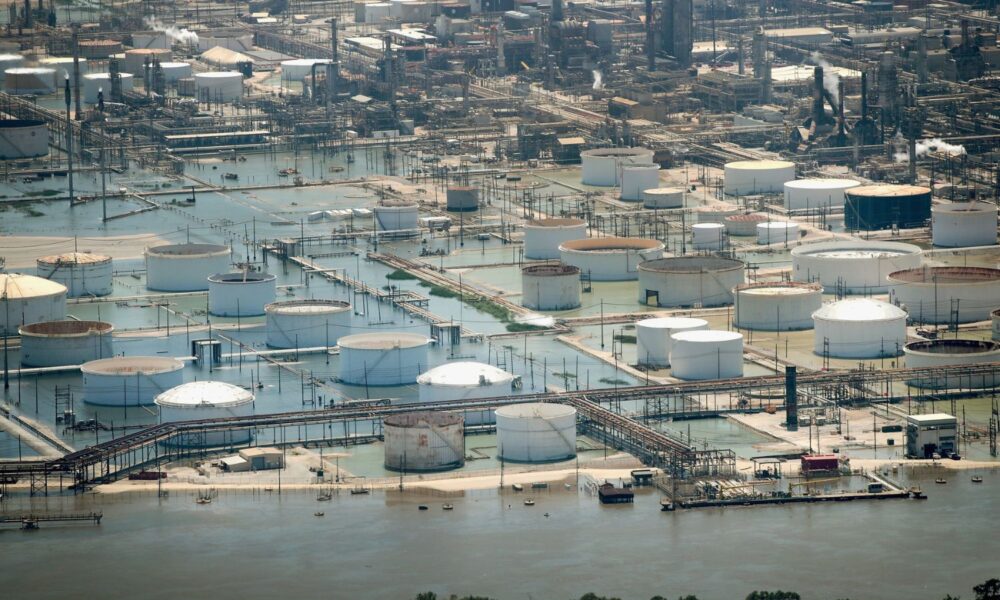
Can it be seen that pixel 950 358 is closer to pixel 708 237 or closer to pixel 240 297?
pixel 708 237

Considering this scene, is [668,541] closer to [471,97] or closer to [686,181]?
[686,181]

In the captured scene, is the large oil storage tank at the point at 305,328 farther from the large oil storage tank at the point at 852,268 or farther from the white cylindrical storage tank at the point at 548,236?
the large oil storage tank at the point at 852,268

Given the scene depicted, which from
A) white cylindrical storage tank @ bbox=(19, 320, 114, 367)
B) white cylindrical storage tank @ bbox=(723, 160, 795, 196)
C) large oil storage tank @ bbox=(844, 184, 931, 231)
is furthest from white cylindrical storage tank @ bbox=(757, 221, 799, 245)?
white cylindrical storage tank @ bbox=(19, 320, 114, 367)

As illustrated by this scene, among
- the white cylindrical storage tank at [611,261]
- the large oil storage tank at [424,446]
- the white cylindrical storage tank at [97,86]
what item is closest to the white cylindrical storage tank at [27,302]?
the white cylindrical storage tank at [611,261]

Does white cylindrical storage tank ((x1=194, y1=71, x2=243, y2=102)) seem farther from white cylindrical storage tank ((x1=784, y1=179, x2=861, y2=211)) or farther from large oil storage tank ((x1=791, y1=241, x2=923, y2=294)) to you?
large oil storage tank ((x1=791, y1=241, x2=923, y2=294))

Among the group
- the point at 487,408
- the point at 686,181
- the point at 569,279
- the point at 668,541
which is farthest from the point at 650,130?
the point at 668,541

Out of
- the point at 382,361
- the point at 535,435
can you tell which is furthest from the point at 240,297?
the point at 535,435

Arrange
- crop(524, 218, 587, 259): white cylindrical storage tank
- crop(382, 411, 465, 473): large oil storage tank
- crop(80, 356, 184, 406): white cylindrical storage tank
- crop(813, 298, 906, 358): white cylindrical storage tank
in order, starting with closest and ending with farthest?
crop(382, 411, 465, 473): large oil storage tank < crop(80, 356, 184, 406): white cylindrical storage tank < crop(813, 298, 906, 358): white cylindrical storage tank < crop(524, 218, 587, 259): white cylindrical storage tank
